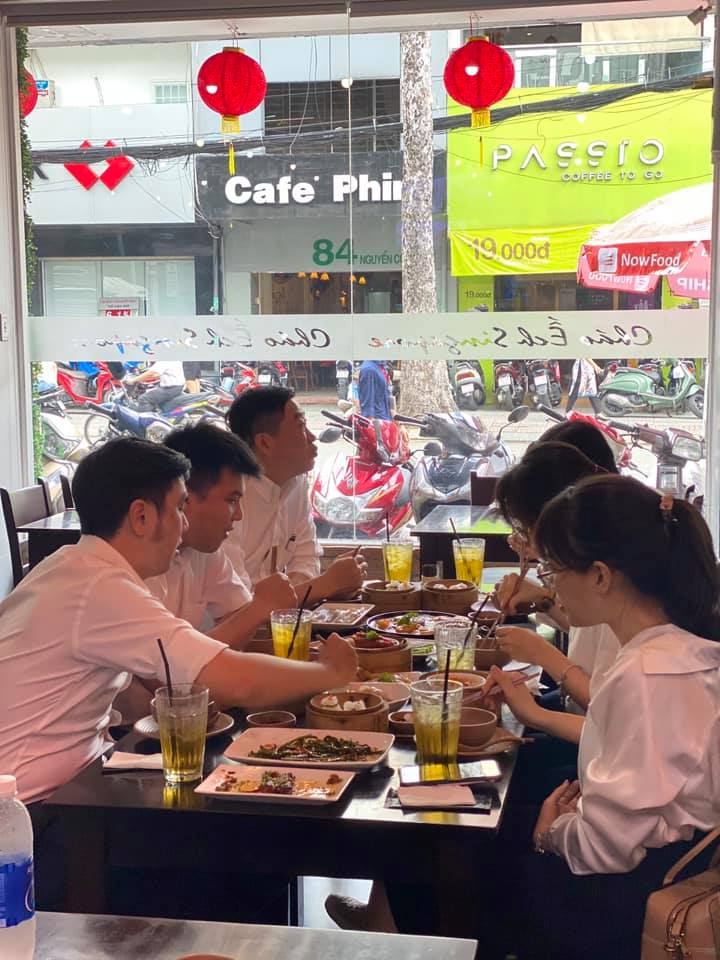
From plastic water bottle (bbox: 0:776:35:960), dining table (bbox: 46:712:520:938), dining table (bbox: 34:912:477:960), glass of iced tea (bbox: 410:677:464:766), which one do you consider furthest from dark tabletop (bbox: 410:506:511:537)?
plastic water bottle (bbox: 0:776:35:960)

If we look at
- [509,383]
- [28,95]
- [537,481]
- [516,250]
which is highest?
[28,95]

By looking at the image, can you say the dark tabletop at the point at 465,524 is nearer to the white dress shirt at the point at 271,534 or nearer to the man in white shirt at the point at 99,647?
the white dress shirt at the point at 271,534

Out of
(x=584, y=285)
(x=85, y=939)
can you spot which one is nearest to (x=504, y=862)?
(x=85, y=939)

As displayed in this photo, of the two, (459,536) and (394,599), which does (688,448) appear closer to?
(459,536)

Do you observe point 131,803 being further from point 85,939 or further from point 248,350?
point 248,350

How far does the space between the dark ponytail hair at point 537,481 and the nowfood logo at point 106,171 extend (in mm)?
3791

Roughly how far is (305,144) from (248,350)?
3.35 ft

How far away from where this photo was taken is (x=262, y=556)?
3.71 meters

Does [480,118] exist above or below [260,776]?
above

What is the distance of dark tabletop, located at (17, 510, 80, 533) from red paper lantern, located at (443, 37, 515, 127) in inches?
90.5

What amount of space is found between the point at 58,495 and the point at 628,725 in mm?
3776

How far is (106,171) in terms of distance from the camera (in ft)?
18.9

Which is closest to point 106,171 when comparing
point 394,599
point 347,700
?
point 394,599

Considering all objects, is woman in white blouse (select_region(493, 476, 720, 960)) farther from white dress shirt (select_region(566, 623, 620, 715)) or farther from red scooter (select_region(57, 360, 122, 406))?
red scooter (select_region(57, 360, 122, 406))
